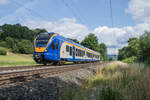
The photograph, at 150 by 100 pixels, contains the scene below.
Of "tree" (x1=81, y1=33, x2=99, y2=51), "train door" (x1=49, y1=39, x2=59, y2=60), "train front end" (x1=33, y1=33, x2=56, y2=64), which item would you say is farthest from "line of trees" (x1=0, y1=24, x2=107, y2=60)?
"train front end" (x1=33, y1=33, x2=56, y2=64)

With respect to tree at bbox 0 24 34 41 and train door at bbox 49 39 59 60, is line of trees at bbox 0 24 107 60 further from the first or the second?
train door at bbox 49 39 59 60

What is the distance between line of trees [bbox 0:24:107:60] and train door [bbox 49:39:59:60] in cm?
5161

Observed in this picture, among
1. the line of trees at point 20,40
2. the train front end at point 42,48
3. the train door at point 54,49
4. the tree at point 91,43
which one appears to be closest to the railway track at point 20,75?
the train front end at point 42,48

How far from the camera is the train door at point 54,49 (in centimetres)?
1252

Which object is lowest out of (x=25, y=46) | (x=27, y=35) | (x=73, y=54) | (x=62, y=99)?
(x=62, y=99)

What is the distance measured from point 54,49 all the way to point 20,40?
84.5m

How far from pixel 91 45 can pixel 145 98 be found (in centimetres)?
6091

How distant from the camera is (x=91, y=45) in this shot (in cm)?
6397

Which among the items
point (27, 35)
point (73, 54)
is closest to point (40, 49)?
point (73, 54)

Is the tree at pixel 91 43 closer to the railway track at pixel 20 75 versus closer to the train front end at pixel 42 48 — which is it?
the train front end at pixel 42 48

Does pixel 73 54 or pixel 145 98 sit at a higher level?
pixel 73 54

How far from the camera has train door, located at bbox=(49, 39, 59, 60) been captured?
12.5m

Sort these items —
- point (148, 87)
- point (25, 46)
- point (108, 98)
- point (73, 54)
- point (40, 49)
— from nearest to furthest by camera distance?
1. point (108, 98)
2. point (148, 87)
3. point (40, 49)
4. point (73, 54)
5. point (25, 46)

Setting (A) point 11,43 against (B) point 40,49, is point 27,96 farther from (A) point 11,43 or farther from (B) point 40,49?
(A) point 11,43
